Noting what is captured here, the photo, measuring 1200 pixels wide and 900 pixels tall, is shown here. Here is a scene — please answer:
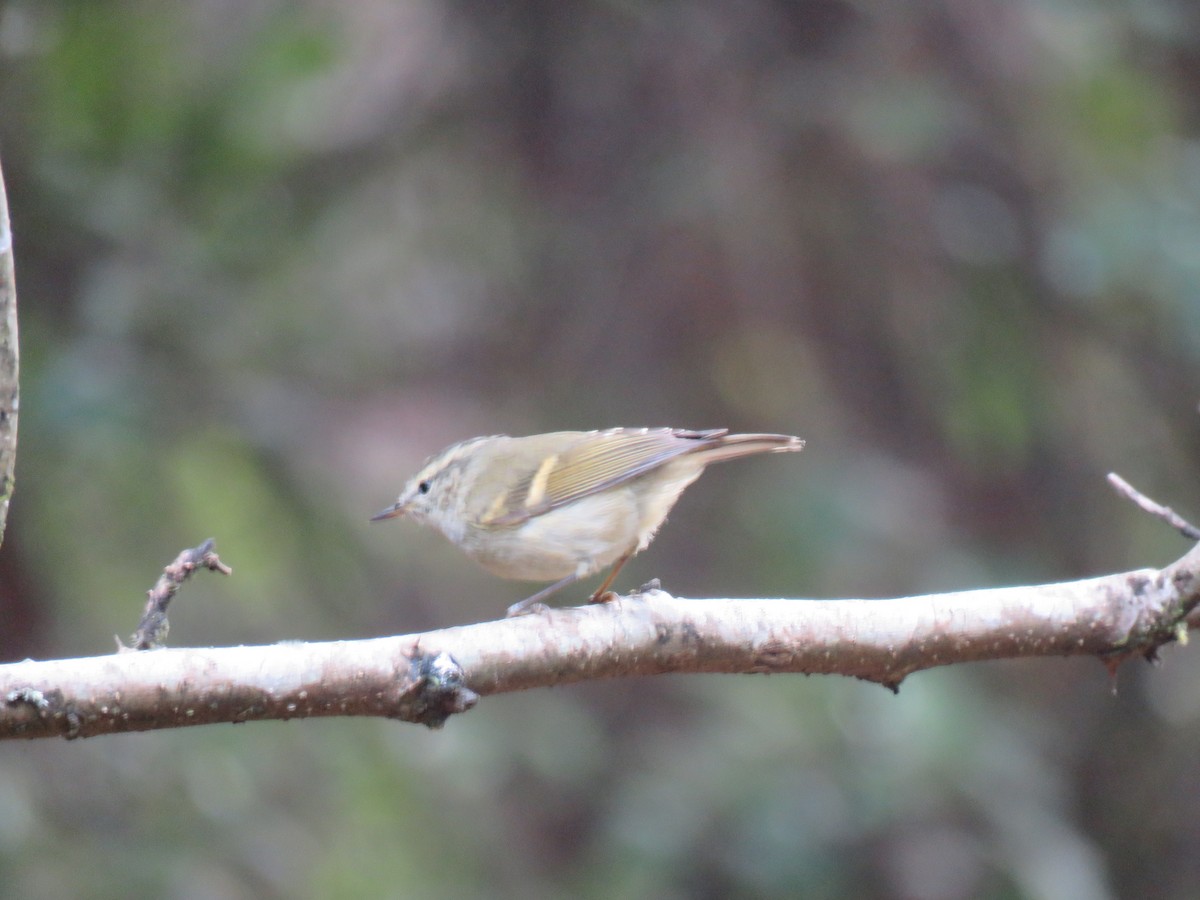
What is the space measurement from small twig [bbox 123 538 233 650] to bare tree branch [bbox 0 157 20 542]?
0.93 ft

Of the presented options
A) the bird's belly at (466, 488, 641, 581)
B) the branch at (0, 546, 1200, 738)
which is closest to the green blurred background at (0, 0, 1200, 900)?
the bird's belly at (466, 488, 641, 581)

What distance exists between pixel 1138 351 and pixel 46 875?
180 inches

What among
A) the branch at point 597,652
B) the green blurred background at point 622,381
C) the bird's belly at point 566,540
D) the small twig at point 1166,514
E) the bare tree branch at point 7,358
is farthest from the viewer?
the green blurred background at point 622,381

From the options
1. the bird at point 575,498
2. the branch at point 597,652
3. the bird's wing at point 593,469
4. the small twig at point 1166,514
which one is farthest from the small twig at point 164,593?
the small twig at point 1166,514

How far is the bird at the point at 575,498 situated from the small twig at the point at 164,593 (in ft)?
4.53

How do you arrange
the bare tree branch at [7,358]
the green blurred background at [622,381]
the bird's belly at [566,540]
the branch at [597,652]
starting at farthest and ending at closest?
1. the green blurred background at [622,381]
2. the bird's belly at [566,540]
3. the branch at [597,652]
4. the bare tree branch at [7,358]

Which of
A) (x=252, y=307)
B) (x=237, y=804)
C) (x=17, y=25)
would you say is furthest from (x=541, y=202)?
(x=237, y=804)

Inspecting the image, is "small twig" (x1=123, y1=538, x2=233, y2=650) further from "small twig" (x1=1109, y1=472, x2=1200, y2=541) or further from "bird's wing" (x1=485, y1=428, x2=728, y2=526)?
"small twig" (x1=1109, y1=472, x2=1200, y2=541)

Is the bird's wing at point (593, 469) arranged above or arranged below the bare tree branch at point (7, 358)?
below

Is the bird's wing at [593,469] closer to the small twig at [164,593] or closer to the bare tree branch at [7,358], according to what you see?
the small twig at [164,593]

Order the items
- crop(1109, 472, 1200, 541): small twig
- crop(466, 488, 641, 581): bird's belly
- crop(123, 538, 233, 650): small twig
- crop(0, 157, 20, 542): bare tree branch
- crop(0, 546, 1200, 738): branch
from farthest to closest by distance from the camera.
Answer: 1. crop(466, 488, 641, 581): bird's belly
2. crop(1109, 472, 1200, 541): small twig
3. crop(123, 538, 233, 650): small twig
4. crop(0, 546, 1200, 738): branch
5. crop(0, 157, 20, 542): bare tree branch

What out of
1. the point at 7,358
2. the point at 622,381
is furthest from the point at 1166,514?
the point at 622,381

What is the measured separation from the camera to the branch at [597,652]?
211 centimetres

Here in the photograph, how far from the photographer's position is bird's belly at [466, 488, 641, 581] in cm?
372
